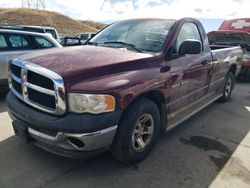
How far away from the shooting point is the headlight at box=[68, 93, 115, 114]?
9.25 feet

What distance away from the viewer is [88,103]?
9.25ft

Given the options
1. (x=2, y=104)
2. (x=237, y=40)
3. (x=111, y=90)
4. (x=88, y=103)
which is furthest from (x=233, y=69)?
(x=2, y=104)

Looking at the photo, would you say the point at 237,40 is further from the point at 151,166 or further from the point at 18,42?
the point at 151,166

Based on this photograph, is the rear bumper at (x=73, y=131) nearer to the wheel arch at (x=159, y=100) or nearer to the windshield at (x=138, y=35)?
the wheel arch at (x=159, y=100)

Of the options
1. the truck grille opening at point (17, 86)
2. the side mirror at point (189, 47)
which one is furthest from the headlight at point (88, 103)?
the side mirror at point (189, 47)

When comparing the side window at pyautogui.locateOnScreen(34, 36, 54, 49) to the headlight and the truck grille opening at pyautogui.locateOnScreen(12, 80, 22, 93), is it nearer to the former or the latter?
the truck grille opening at pyautogui.locateOnScreen(12, 80, 22, 93)

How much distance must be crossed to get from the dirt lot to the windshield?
1.45 metres

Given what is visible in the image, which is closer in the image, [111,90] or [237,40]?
[111,90]

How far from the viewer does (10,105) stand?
11.6 ft

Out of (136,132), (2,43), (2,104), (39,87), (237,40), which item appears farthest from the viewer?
(237,40)

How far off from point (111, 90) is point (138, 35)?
152 centimetres

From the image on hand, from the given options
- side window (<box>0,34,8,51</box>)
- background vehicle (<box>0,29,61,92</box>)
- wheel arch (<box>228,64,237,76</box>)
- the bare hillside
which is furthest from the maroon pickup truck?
the bare hillside

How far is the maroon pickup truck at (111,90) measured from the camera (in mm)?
2848

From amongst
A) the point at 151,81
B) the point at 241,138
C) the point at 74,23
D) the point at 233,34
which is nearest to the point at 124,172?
the point at 151,81
